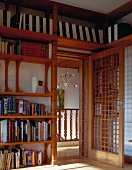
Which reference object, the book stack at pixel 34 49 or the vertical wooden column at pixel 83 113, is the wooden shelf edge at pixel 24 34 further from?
the vertical wooden column at pixel 83 113

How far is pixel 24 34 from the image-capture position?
411 centimetres

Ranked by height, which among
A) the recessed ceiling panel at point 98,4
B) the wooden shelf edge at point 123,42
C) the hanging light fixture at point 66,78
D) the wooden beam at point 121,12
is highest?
the recessed ceiling panel at point 98,4

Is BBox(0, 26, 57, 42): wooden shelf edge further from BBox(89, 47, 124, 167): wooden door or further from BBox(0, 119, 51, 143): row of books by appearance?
BBox(0, 119, 51, 143): row of books

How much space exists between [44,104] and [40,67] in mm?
660

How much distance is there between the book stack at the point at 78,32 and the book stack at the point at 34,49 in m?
0.44

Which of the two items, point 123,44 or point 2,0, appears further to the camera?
point 123,44

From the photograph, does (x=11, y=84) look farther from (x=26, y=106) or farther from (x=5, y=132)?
(x=5, y=132)

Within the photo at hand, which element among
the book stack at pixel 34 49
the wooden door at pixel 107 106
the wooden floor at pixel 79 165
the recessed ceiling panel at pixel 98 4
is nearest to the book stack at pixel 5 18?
the book stack at pixel 34 49

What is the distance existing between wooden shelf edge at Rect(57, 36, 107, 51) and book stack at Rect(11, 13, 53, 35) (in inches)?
11.5

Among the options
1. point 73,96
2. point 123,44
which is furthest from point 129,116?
point 73,96

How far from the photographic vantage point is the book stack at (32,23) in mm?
4094

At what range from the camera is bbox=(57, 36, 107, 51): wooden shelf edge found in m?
4.51

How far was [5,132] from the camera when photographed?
388 centimetres

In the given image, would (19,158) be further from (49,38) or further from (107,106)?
(49,38)
